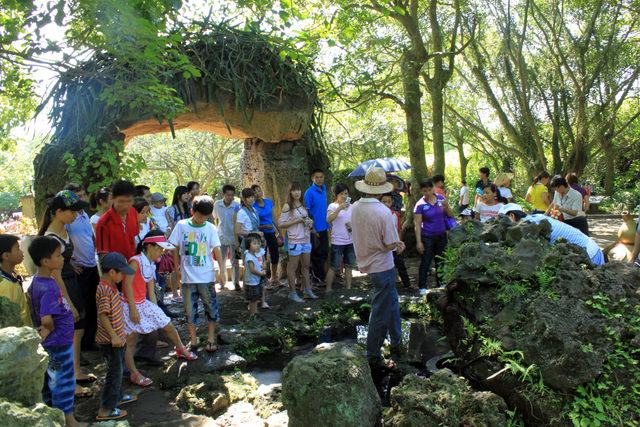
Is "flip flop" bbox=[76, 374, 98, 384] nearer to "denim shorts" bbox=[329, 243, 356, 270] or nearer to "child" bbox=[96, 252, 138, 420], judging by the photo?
"child" bbox=[96, 252, 138, 420]

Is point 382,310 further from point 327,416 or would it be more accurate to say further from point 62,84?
point 62,84

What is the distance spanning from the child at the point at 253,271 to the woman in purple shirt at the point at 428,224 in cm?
243

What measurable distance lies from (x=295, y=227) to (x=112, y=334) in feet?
11.7

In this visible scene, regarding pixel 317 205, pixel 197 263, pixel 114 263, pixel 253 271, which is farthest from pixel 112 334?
pixel 317 205

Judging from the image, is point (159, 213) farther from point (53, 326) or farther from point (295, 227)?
point (53, 326)

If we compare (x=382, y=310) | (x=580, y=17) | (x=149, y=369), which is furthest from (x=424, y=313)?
(x=580, y=17)

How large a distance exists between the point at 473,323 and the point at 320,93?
641 centimetres

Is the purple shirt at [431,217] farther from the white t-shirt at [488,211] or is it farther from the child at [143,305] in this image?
the child at [143,305]

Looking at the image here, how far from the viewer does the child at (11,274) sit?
3086 mm

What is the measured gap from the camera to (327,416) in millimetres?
2953

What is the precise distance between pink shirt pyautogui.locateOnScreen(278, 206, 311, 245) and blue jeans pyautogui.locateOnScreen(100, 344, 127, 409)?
3.50 metres

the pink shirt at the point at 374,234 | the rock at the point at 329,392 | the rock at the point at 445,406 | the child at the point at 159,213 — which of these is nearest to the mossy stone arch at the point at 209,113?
the child at the point at 159,213

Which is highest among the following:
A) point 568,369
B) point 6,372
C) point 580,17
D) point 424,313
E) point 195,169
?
point 580,17

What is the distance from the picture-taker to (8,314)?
267 centimetres
